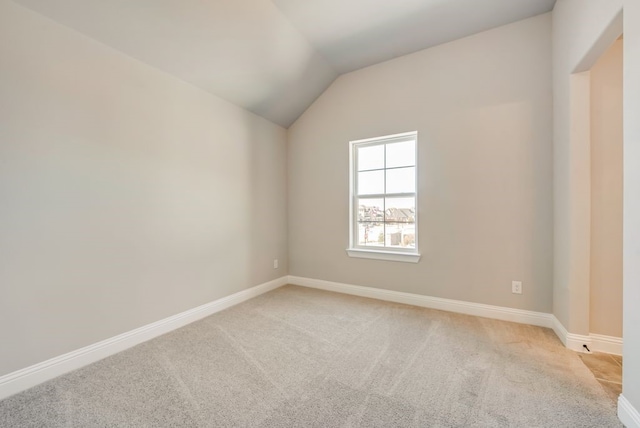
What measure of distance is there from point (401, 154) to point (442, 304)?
5.91 feet

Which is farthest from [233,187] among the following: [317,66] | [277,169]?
[317,66]

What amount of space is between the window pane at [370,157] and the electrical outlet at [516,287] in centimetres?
188

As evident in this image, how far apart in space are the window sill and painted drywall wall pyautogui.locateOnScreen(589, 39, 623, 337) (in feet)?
4.70

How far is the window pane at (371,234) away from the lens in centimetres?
332

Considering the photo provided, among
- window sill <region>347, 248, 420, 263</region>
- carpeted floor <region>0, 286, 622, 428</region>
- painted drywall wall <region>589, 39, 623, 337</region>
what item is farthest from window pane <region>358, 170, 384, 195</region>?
painted drywall wall <region>589, 39, 623, 337</region>

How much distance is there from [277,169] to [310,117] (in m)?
0.89

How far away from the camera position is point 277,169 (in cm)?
377

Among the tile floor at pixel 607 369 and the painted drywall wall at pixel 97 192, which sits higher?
the painted drywall wall at pixel 97 192

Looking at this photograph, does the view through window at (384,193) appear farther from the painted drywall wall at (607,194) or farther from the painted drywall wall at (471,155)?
the painted drywall wall at (607,194)

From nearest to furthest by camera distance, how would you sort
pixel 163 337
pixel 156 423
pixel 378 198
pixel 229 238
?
pixel 156 423 → pixel 163 337 → pixel 229 238 → pixel 378 198

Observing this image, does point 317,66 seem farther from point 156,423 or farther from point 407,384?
point 156,423

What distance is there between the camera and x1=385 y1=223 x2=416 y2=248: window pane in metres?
3.08

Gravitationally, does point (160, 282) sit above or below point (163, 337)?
above

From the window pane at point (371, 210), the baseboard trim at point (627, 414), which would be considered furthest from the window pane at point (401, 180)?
the baseboard trim at point (627, 414)
